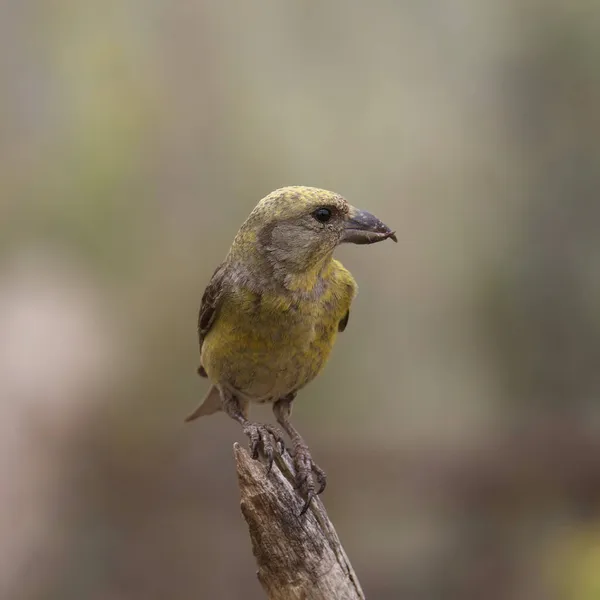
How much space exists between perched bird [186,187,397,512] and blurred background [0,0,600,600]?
1.99 metres

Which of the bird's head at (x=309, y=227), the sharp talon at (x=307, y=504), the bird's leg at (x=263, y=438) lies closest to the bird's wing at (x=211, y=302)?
the bird's head at (x=309, y=227)

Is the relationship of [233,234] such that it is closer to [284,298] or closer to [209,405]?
[209,405]

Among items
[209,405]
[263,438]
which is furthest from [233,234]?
[263,438]

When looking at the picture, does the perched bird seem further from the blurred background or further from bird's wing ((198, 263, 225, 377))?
the blurred background

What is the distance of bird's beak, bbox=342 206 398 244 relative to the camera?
269cm

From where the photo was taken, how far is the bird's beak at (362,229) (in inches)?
106

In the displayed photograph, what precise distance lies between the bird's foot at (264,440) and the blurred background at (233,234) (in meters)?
2.13

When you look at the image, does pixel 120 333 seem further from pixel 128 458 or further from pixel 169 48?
pixel 169 48

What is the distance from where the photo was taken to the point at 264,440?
268 cm

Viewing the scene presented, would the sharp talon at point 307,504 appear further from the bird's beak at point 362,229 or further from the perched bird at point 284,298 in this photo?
the bird's beak at point 362,229

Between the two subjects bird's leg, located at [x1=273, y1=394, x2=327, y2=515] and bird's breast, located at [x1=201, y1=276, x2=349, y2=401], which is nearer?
bird's leg, located at [x1=273, y1=394, x2=327, y2=515]

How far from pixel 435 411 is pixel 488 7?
8.57 feet

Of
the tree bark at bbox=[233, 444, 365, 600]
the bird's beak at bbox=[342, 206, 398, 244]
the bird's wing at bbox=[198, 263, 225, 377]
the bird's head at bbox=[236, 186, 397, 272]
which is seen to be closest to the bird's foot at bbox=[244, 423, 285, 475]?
the tree bark at bbox=[233, 444, 365, 600]

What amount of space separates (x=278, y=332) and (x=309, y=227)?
37 centimetres
